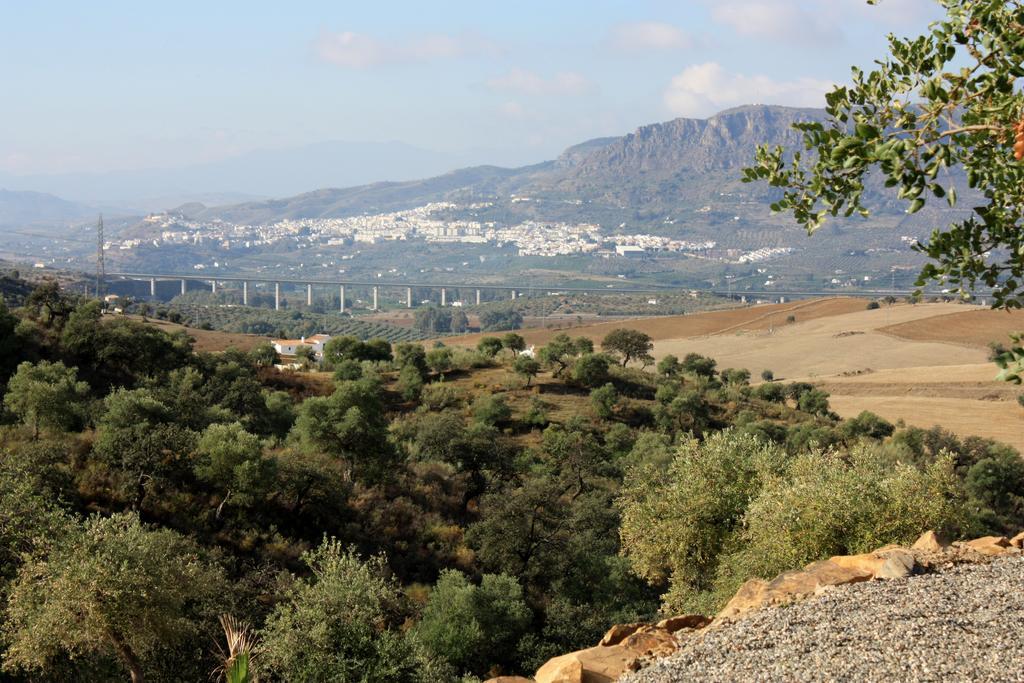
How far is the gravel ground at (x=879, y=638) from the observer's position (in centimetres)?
790

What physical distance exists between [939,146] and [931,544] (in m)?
7.82

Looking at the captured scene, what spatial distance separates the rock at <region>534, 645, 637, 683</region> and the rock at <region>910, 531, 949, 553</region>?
15.5ft

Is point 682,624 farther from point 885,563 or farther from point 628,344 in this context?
point 628,344

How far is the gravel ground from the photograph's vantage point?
7902 mm

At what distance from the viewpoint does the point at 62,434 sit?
25.8 m

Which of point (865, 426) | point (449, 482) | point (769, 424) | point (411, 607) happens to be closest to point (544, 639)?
point (411, 607)

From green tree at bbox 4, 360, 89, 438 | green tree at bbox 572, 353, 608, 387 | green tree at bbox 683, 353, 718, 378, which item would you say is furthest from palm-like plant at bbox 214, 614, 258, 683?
green tree at bbox 683, 353, 718, 378

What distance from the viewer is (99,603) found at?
12.9 metres

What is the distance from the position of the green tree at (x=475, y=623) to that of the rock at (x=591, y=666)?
7.88 m

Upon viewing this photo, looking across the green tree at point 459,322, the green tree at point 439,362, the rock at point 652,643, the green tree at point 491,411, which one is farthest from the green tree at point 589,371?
the green tree at point 459,322

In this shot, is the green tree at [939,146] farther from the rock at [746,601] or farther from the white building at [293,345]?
the white building at [293,345]

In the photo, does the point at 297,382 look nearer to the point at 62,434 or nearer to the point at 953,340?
the point at 62,434

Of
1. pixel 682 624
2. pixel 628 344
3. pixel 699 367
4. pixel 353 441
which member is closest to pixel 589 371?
pixel 628 344

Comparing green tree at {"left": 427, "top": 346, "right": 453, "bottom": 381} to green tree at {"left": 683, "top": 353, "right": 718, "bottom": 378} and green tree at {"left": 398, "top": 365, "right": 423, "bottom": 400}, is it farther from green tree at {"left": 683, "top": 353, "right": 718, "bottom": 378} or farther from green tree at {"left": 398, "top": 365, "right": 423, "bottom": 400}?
green tree at {"left": 683, "top": 353, "right": 718, "bottom": 378}
